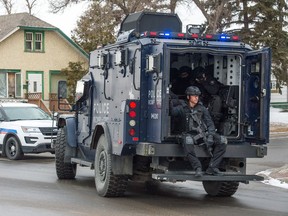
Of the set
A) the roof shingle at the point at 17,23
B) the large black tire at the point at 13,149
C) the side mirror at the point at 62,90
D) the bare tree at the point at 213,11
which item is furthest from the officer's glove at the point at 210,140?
the roof shingle at the point at 17,23

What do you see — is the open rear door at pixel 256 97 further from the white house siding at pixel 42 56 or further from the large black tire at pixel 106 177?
the white house siding at pixel 42 56

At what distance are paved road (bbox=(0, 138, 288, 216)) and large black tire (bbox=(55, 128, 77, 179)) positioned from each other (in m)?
0.24

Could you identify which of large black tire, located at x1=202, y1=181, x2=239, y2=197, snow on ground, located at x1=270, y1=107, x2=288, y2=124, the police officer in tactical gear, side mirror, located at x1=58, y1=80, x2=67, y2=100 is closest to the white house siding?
snow on ground, located at x1=270, y1=107, x2=288, y2=124

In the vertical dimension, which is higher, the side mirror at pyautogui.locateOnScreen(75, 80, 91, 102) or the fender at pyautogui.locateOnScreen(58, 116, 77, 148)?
the side mirror at pyautogui.locateOnScreen(75, 80, 91, 102)

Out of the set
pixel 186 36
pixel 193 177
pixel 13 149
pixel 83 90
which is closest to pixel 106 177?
pixel 193 177

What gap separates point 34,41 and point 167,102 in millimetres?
35335

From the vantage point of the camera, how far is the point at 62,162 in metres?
13.4

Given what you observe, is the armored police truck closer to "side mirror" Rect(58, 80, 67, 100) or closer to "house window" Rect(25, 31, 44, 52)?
"side mirror" Rect(58, 80, 67, 100)

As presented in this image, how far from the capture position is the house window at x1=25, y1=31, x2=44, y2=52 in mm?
43750

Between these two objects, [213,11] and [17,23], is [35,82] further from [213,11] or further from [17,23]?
[213,11]

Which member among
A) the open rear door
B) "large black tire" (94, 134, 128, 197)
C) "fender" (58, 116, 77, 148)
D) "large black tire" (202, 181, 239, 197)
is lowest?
"large black tire" (202, 181, 239, 197)

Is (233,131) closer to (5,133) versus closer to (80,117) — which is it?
(80,117)

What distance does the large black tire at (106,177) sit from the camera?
34.8ft

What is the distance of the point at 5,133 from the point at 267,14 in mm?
25349
